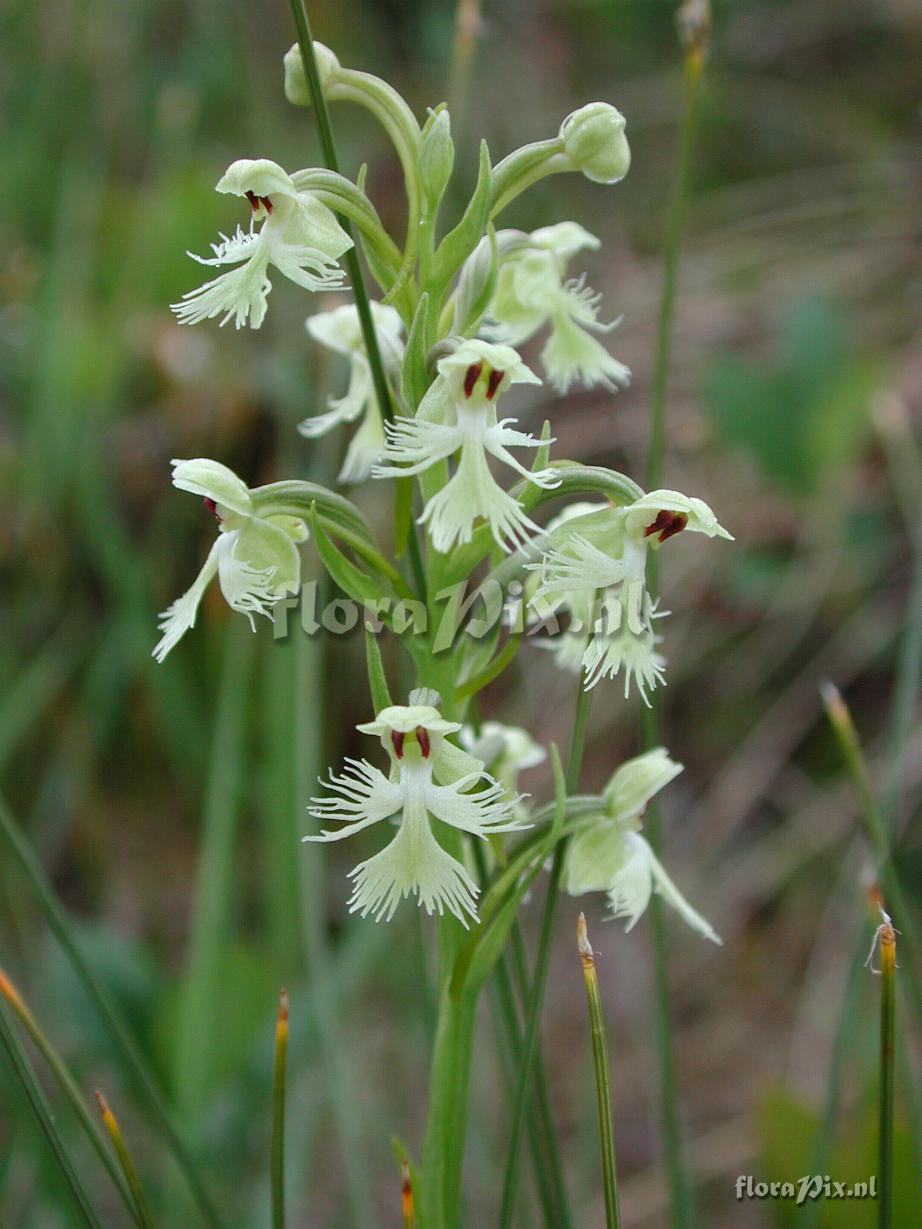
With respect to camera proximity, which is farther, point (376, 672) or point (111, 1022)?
point (111, 1022)

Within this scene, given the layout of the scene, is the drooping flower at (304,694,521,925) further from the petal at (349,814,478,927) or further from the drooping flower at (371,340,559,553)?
the drooping flower at (371,340,559,553)

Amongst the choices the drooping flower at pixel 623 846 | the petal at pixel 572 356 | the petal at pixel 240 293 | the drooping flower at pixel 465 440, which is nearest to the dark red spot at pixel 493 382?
the drooping flower at pixel 465 440

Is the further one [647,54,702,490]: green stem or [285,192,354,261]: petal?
[647,54,702,490]: green stem

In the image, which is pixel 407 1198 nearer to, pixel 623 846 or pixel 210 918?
pixel 623 846

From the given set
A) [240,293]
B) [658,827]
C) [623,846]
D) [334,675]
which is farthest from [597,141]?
[334,675]

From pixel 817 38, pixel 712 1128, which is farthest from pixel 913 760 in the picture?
pixel 817 38

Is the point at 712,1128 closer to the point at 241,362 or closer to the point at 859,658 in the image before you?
the point at 859,658

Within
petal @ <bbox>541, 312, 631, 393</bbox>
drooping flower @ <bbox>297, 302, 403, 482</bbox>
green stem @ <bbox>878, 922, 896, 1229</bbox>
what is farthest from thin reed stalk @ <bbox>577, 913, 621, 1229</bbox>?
petal @ <bbox>541, 312, 631, 393</bbox>
